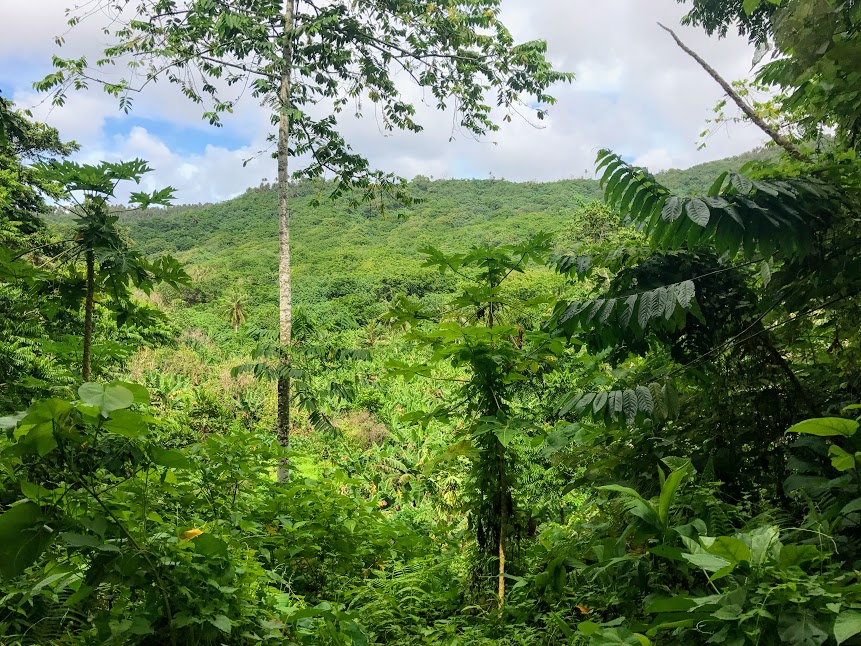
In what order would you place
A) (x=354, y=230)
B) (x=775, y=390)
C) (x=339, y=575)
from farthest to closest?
(x=354, y=230) < (x=339, y=575) < (x=775, y=390)

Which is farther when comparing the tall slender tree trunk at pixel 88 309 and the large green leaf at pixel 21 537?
the tall slender tree trunk at pixel 88 309

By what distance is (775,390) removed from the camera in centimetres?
219

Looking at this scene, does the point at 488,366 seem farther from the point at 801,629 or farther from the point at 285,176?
the point at 285,176

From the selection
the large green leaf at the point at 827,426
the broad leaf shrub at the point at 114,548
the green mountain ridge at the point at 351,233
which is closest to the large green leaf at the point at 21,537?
the broad leaf shrub at the point at 114,548

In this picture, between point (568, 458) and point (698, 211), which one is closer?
Result: point (698, 211)

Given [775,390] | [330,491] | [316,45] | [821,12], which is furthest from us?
Answer: [316,45]

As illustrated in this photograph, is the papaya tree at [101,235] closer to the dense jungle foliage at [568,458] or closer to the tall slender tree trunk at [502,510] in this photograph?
the dense jungle foliage at [568,458]

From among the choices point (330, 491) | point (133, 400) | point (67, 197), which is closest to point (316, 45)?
point (67, 197)

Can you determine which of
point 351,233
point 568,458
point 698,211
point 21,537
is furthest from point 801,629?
point 351,233

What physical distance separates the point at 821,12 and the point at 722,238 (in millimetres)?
1137

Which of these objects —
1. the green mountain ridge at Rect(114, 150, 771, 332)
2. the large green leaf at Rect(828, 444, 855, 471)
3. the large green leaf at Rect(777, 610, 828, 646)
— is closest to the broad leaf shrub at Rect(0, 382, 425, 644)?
the large green leaf at Rect(777, 610, 828, 646)

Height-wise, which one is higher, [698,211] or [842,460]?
[698,211]

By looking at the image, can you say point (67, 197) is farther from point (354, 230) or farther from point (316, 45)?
point (354, 230)

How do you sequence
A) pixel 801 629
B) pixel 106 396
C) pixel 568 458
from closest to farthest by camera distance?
pixel 801 629 → pixel 106 396 → pixel 568 458
